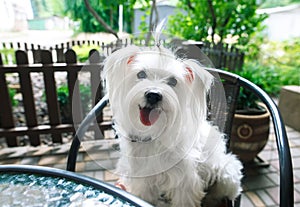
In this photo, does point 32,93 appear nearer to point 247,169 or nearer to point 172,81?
point 172,81

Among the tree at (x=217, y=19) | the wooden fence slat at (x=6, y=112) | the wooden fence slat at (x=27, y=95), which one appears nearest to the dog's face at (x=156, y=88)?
the wooden fence slat at (x=27, y=95)

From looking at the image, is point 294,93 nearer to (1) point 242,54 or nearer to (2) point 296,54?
(1) point 242,54

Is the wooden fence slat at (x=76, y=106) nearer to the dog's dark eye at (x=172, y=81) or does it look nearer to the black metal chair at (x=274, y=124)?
the black metal chair at (x=274, y=124)

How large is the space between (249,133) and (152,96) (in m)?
1.31

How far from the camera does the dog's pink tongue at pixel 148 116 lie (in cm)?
65

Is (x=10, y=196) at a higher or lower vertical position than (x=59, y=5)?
lower

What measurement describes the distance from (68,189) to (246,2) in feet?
9.02

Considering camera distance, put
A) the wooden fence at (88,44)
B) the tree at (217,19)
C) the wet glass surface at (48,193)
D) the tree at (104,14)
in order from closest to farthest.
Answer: the wet glass surface at (48,193) → the tree at (104,14) → the wooden fence at (88,44) → the tree at (217,19)

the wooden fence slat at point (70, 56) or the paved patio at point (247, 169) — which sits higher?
the wooden fence slat at point (70, 56)

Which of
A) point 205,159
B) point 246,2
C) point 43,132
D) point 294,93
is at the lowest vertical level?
point 43,132

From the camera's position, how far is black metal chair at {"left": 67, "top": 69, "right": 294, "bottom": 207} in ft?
1.99

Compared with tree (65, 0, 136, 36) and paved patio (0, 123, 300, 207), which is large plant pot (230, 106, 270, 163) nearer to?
paved patio (0, 123, 300, 207)

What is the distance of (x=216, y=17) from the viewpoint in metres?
2.82

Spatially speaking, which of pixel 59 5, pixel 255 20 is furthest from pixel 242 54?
pixel 59 5
